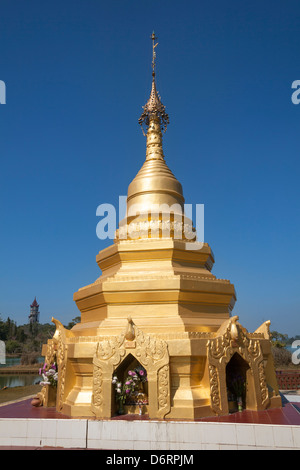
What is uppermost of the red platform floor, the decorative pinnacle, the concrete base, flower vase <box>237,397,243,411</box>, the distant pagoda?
the distant pagoda

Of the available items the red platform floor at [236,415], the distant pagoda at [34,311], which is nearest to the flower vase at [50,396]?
the red platform floor at [236,415]

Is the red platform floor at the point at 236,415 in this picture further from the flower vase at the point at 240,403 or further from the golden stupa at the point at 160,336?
the golden stupa at the point at 160,336

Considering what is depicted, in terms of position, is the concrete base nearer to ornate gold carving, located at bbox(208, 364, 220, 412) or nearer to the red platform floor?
the red platform floor

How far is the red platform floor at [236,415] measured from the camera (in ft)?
25.8

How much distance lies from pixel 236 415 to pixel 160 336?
257 cm

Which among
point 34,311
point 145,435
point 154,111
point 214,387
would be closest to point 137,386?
point 145,435

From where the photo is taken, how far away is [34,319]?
494 ft

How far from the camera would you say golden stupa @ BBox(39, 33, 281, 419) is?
8.36 meters

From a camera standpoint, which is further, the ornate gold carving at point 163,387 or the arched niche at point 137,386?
the arched niche at point 137,386

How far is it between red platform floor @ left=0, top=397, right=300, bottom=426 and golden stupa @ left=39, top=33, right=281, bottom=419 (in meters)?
0.22

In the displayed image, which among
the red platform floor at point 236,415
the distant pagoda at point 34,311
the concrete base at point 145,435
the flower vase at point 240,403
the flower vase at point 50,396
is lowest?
the concrete base at point 145,435

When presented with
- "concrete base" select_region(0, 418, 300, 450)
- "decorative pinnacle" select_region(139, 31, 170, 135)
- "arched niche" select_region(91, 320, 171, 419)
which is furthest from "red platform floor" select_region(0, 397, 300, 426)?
"decorative pinnacle" select_region(139, 31, 170, 135)

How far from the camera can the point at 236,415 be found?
8.35 metres

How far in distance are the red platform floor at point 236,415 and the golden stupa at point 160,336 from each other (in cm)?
22
